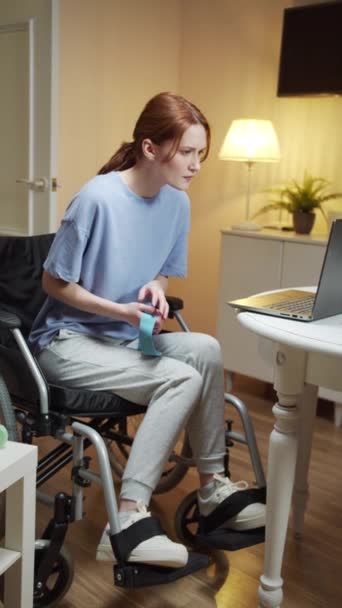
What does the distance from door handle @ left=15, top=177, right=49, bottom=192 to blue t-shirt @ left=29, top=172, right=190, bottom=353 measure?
1.03 meters

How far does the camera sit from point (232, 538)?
142 cm

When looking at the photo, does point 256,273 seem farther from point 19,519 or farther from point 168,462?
point 19,519

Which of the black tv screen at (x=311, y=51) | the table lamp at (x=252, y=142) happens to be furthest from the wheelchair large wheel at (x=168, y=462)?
the black tv screen at (x=311, y=51)

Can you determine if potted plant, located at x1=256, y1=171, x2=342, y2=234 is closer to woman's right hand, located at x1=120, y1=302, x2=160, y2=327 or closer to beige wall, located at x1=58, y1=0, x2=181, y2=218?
beige wall, located at x1=58, y1=0, x2=181, y2=218

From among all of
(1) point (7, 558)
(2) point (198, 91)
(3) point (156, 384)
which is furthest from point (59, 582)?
(2) point (198, 91)

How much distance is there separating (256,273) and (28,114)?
→ 3.63ft

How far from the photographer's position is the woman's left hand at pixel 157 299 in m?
1.46

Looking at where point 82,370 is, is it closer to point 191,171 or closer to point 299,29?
point 191,171

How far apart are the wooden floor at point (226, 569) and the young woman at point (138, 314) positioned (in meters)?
0.18

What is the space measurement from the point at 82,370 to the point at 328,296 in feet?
1.80

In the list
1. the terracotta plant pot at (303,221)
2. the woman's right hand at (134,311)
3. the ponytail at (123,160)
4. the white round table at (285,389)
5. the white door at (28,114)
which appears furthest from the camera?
the terracotta plant pot at (303,221)

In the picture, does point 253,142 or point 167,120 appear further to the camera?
point 253,142

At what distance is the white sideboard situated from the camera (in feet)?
8.42

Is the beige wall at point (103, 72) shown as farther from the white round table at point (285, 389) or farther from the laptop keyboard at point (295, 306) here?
the white round table at point (285, 389)
